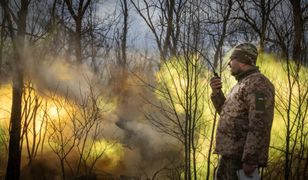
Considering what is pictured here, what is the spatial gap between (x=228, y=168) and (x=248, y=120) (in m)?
0.47

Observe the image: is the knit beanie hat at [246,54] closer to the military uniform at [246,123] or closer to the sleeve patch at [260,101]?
the military uniform at [246,123]

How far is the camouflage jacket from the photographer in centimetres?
310

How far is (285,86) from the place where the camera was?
7324 mm

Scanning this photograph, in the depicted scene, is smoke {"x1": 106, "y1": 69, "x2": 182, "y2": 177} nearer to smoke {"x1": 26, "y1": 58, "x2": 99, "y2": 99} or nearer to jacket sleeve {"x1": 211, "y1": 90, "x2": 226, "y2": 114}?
smoke {"x1": 26, "y1": 58, "x2": 99, "y2": 99}

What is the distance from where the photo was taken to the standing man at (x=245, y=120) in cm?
310

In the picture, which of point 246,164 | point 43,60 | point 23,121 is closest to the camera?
point 246,164

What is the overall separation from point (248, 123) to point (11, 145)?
24.2ft

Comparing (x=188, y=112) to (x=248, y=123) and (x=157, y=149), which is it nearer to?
(x=248, y=123)

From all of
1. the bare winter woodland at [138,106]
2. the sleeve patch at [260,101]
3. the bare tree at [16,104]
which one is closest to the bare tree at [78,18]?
the bare winter woodland at [138,106]

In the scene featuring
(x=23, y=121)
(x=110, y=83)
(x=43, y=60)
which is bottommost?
(x=23, y=121)

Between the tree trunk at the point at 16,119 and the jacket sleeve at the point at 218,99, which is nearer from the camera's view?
the jacket sleeve at the point at 218,99

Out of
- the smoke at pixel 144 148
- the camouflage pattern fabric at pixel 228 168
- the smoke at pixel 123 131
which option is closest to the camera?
the camouflage pattern fabric at pixel 228 168

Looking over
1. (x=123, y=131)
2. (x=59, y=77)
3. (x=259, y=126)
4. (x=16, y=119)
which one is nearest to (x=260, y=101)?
(x=259, y=126)

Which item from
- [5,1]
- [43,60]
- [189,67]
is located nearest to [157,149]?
[43,60]
